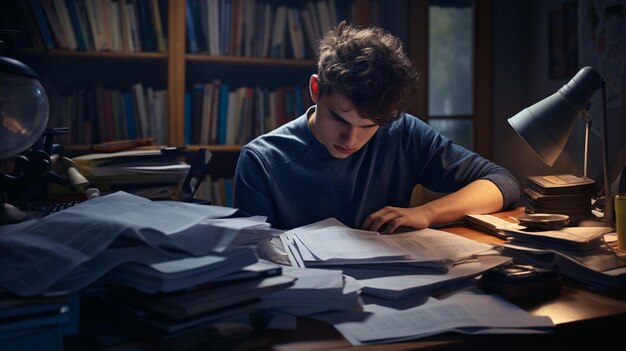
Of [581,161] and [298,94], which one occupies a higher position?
[298,94]

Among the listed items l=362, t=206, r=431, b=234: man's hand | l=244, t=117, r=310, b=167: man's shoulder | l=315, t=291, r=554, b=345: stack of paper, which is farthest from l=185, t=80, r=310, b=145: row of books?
l=315, t=291, r=554, b=345: stack of paper

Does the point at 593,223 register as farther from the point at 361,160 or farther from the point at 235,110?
the point at 235,110

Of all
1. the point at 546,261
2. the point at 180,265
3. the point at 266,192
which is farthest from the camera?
the point at 266,192

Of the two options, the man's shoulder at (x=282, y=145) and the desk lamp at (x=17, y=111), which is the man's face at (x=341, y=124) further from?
the desk lamp at (x=17, y=111)

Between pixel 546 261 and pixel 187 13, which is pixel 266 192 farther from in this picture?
pixel 187 13

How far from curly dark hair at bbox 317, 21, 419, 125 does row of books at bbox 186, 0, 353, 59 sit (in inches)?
48.1

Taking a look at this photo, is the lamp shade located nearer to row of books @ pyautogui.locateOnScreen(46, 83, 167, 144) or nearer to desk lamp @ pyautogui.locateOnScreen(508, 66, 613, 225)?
desk lamp @ pyautogui.locateOnScreen(508, 66, 613, 225)

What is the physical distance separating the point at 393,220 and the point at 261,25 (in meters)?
1.74

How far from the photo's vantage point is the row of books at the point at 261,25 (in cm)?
278

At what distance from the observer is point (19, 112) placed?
97 centimetres

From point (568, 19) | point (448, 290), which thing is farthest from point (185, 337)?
point (568, 19)

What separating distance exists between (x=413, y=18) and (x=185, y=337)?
2474mm

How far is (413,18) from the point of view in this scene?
2986 mm

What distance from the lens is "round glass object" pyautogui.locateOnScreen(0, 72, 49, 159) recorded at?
940 millimetres
